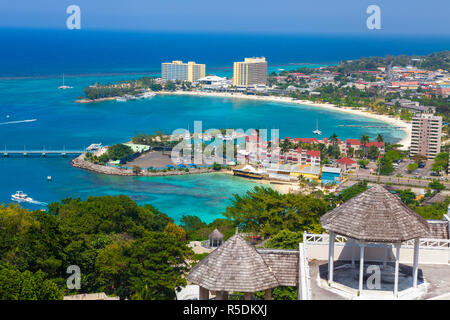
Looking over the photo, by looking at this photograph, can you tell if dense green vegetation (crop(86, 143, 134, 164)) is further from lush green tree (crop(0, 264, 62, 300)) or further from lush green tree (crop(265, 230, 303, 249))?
lush green tree (crop(0, 264, 62, 300))

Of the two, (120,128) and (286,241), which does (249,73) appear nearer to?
(120,128)

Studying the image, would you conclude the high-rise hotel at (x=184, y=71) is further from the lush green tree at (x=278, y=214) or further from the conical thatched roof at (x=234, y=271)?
the conical thatched roof at (x=234, y=271)

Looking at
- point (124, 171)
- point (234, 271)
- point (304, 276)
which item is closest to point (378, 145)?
point (124, 171)

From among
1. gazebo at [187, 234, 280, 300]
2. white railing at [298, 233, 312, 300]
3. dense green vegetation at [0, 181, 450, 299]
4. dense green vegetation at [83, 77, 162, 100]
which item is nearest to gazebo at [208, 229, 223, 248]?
dense green vegetation at [0, 181, 450, 299]

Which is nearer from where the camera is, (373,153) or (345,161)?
(345,161)

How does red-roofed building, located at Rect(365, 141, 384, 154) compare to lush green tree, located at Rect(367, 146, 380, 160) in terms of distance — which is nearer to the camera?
lush green tree, located at Rect(367, 146, 380, 160)

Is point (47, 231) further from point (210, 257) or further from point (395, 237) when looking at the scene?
point (395, 237)

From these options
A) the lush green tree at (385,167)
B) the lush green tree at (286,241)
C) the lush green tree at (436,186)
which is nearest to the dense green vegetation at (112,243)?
the lush green tree at (286,241)
